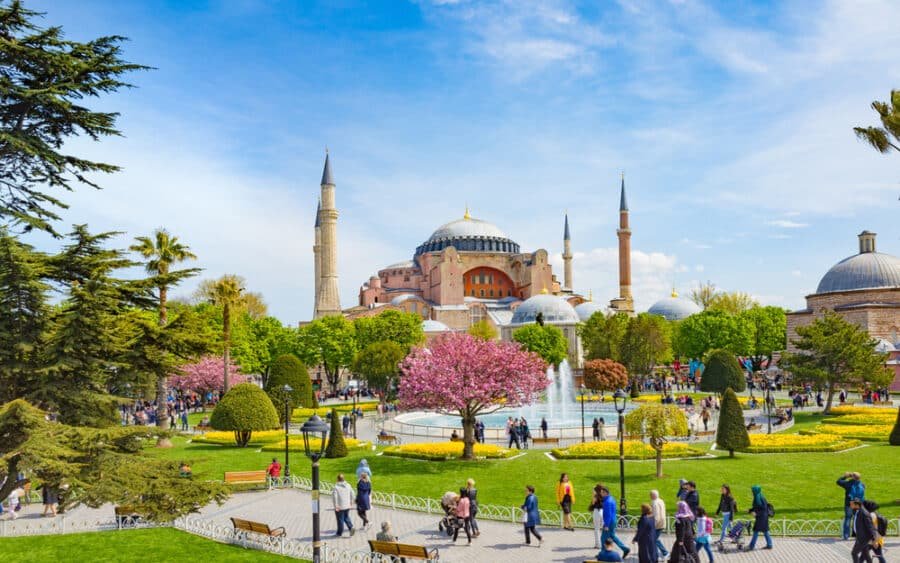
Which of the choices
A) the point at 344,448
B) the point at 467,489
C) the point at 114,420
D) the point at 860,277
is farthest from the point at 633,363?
the point at 114,420

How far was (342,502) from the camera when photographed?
13094 millimetres

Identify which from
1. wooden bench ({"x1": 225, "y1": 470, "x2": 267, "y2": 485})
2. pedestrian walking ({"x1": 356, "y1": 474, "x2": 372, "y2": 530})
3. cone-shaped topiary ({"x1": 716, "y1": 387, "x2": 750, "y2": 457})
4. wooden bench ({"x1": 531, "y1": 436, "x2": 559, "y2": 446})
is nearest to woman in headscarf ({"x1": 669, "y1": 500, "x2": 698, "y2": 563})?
pedestrian walking ({"x1": 356, "y1": 474, "x2": 372, "y2": 530})

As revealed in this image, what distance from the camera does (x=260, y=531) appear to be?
1247 cm

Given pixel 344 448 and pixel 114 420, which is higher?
pixel 114 420

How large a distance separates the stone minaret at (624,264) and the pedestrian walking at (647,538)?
71601mm

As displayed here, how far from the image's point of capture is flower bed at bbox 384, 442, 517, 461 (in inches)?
856

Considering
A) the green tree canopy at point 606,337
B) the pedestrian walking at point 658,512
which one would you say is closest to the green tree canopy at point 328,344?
the green tree canopy at point 606,337

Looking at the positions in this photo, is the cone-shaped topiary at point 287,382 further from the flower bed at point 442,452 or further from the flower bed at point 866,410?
the flower bed at point 866,410

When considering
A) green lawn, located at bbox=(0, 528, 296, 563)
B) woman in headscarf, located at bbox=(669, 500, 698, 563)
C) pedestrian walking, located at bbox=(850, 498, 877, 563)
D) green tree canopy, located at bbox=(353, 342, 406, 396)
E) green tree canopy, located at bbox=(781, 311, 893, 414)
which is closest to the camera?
pedestrian walking, located at bbox=(850, 498, 877, 563)

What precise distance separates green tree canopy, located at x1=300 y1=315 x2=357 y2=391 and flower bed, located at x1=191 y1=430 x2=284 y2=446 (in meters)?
22.3

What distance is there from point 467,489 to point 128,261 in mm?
7140

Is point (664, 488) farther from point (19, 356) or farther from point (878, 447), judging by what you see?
point (19, 356)

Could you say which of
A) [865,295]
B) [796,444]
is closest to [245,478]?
[796,444]

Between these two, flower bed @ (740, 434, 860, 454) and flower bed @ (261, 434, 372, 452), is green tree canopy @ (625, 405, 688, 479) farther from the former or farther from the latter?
flower bed @ (261, 434, 372, 452)
